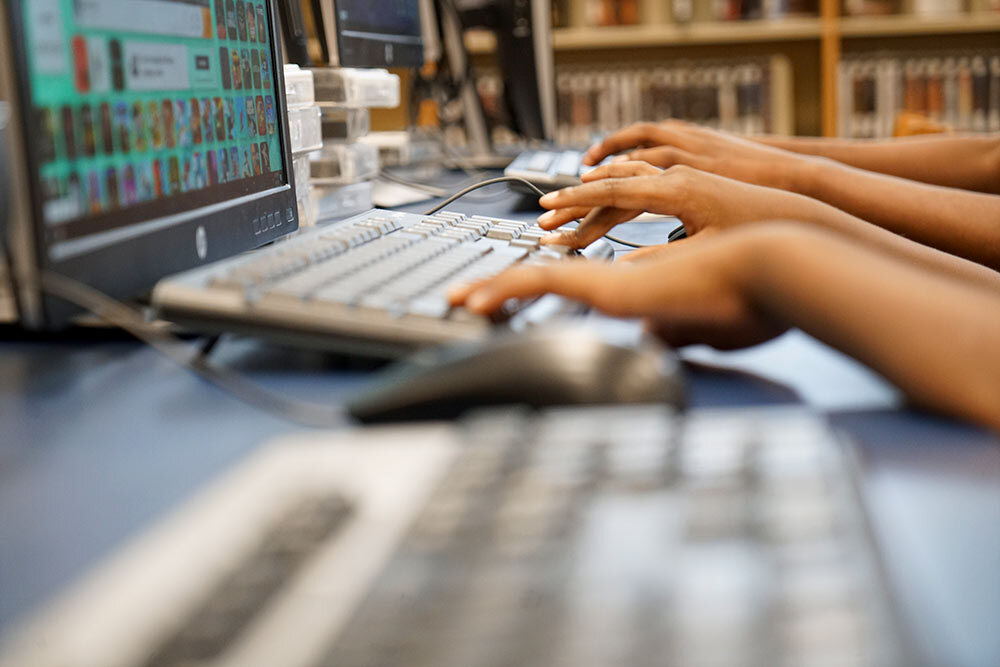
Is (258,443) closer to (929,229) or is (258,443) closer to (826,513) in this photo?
(826,513)

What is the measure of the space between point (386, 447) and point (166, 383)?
0.29 meters

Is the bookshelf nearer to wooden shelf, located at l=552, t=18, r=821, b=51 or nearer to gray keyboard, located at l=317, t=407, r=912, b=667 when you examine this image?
wooden shelf, located at l=552, t=18, r=821, b=51

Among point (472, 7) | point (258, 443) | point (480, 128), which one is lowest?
point (258, 443)

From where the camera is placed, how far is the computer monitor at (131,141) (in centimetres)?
55

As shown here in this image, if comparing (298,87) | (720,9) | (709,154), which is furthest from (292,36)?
(720,9)

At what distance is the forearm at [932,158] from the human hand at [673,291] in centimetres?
100

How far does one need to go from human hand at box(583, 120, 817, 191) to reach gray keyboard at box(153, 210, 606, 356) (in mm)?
529

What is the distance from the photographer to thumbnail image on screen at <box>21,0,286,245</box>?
1.88 ft

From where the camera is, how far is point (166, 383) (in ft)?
1.92

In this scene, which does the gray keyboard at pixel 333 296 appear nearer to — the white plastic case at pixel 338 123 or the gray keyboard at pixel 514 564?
the gray keyboard at pixel 514 564

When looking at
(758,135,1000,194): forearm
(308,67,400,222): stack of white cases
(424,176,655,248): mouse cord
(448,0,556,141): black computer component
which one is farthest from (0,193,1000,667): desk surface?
(448,0,556,141): black computer component

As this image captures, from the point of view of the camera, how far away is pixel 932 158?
143cm

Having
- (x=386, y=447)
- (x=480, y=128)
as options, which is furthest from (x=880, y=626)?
(x=480, y=128)

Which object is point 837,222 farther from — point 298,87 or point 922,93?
point 922,93
